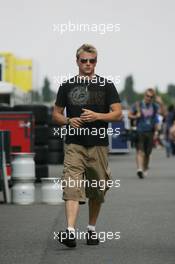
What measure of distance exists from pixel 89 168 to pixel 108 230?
1715mm

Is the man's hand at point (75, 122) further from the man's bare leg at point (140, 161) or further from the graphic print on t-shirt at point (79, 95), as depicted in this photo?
the man's bare leg at point (140, 161)

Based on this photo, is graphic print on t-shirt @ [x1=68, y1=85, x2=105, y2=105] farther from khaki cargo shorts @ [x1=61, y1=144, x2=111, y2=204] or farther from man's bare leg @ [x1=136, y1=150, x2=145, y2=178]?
man's bare leg @ [x1=136, y1=150, x2=145, y2=178]

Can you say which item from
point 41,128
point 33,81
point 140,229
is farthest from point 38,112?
point 33,81

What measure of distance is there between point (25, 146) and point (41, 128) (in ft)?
4.55

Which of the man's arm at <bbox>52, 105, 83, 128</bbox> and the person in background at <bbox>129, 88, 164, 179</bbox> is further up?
the man's arm at <bbox>52, 105, 83, 128</bbox>

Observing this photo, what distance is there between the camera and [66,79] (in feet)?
34.8

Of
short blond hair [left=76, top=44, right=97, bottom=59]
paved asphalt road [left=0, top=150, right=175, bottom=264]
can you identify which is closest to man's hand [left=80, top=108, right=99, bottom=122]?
short blond hair [left=76, top=44, right=97, bottom=59]

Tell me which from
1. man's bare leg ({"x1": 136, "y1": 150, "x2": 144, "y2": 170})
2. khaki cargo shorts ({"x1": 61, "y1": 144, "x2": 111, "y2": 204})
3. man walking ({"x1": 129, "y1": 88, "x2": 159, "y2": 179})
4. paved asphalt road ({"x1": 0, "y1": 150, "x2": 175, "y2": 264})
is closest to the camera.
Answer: paved asphalt road ({"x1": 0, "y1": 150, "x2": 175, "y2": 264})

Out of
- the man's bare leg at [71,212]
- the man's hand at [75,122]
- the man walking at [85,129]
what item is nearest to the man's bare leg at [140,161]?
the man walking at [85,129]

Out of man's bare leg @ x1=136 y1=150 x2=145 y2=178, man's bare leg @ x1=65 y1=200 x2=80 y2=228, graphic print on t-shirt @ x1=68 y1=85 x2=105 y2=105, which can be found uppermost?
graphic print on t-shirt @ x1=68 y1=85 x2=105 y2=105

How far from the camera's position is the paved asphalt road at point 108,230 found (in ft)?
31.4

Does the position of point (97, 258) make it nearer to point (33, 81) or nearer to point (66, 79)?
point (66, 79)

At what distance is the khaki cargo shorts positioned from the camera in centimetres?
1031

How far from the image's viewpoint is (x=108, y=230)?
39.1ft
